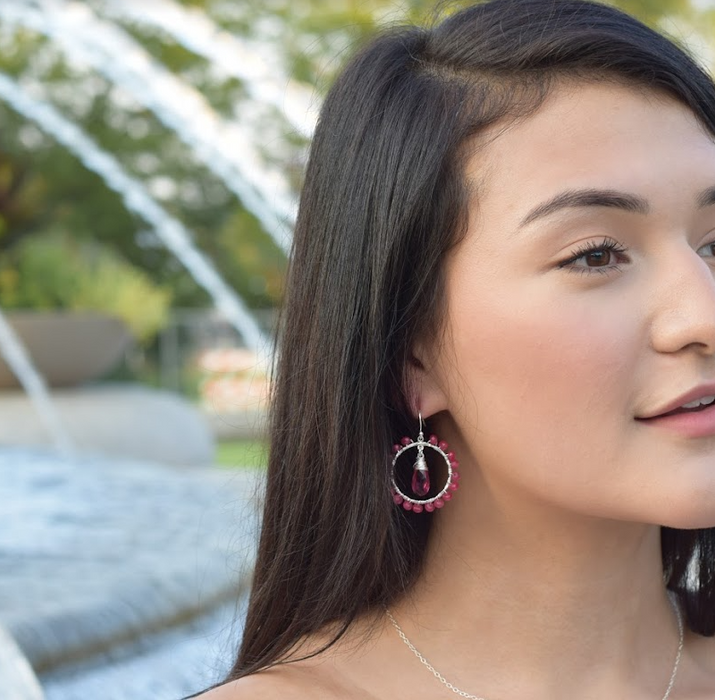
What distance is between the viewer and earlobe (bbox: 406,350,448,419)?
1.75 metres

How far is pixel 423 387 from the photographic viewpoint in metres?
1.77

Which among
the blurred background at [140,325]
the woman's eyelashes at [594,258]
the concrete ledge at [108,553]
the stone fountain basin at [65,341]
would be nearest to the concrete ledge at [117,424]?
the blurred background at [140,325]

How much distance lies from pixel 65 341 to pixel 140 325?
3.96ft

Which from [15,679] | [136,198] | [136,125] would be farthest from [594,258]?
[136,125]

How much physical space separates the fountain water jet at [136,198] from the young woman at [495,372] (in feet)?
1.70

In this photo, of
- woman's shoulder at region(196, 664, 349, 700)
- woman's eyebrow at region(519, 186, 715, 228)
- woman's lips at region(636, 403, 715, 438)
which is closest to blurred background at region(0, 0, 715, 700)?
woman's shoulder at region(196, 664, 349, 700)

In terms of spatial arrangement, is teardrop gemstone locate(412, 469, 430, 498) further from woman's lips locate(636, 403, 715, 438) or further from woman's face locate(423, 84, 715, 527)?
woman's lips locate(636, 403, 715, 438)

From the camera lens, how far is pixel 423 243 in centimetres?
169

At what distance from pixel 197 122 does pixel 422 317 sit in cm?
771

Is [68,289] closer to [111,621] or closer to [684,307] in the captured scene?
[111,621]

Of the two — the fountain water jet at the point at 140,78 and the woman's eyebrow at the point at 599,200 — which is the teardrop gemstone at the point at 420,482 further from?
the fountain water jet at the point at 140,78

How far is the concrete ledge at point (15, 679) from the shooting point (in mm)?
2201

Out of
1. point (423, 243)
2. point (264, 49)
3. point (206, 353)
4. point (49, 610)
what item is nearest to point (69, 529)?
point (49, 610)

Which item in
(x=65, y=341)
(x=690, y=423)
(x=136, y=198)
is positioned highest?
(x=136, y=198)
